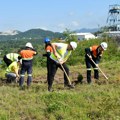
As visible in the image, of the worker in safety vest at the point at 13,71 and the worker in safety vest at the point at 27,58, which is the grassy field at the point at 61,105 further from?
the worker in safety vest at the point at 13,71

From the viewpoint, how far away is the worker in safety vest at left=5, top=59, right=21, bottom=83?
1380cm

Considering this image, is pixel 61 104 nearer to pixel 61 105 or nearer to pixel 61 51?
pixel 61 105

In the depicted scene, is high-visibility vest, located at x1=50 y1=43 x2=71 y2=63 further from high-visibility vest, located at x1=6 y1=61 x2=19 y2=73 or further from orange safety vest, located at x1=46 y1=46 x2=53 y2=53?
high-visibility vest, located at x1=6 y1=61 x2=19 y2=73

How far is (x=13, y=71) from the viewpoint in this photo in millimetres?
14008

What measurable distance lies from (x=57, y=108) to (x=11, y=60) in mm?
5641

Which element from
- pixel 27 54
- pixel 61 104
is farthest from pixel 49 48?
pixel 61 104

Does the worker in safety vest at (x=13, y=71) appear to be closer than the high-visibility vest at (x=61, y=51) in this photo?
No

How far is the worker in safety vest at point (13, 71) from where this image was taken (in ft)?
45.3

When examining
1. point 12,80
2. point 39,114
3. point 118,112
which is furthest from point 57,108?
point 12,80

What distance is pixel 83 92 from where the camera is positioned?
10.7 m

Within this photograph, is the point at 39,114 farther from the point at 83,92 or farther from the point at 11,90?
the point at 11,90

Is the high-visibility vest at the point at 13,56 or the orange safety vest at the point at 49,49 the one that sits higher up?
the orange safety vest at the point at 49,49

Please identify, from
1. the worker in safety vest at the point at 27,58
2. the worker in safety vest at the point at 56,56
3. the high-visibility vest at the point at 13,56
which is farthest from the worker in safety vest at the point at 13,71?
the worker in safety vest at the point at 56,56

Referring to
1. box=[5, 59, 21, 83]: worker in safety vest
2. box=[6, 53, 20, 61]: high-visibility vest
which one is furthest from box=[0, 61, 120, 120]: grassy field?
box=[6, 53, 20, 61]: high-visibility vest
